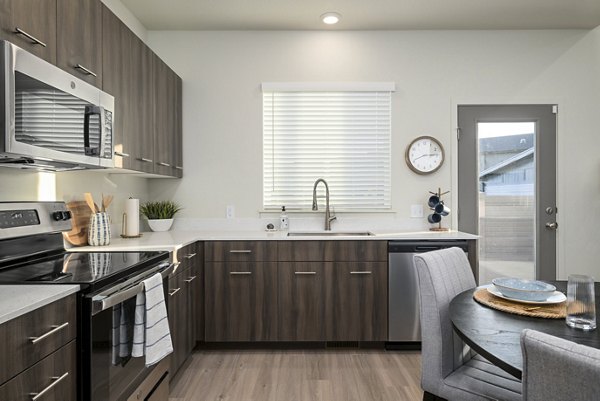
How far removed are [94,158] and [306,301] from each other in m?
1.70

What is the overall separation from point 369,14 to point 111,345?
2.89 meters

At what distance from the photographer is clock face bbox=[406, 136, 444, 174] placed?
10.9ft

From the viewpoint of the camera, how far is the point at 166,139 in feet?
9.68

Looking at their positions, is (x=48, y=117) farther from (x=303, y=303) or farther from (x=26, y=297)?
(x=303, y=303)

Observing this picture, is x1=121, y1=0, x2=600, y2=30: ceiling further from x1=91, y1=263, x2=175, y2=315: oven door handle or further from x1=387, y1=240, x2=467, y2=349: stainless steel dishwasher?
x1=91, y1=263, x2=175, y2=315: oven door handle

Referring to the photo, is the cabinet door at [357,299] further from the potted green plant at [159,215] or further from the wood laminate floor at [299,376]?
the potted green plant at [159,215]

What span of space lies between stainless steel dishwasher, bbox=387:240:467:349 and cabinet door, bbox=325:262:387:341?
0.16ft

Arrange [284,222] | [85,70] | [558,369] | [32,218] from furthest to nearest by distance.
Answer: [284,222] < [85,70] < [32,218] < [558,369]

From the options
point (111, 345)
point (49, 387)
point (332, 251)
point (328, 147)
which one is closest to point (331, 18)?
point (328, 147)

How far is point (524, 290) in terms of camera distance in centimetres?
139

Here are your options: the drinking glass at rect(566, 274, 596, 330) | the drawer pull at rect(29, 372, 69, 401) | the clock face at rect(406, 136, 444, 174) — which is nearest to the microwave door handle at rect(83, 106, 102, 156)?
the drawer pull at rect(29, 372, 69, 401)

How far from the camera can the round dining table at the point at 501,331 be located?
0.98m

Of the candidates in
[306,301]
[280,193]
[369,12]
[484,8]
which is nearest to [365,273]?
[306,301]

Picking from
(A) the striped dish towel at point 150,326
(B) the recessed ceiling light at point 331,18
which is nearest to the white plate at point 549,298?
(A) the striped dish towel at point 150,326
